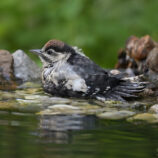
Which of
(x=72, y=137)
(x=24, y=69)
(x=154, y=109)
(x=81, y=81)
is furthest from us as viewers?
(x=24, y=69)

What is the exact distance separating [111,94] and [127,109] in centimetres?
66

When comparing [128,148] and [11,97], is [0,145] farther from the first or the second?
[11,97]

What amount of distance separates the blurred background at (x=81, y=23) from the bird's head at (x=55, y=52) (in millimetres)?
4112

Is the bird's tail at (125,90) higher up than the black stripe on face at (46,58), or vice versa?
the black stripe on face at (46,58)

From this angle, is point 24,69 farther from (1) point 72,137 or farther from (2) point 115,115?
(1) point 72,137

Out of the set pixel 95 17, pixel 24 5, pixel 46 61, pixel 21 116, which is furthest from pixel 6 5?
pixel 21 116

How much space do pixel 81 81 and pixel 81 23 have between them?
537cm

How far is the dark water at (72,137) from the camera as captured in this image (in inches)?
137

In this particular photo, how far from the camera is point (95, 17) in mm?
11227

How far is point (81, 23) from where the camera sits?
11.0 meters

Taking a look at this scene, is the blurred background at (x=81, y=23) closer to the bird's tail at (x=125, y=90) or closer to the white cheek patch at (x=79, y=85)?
the bird's tail at (x=125, y=90)

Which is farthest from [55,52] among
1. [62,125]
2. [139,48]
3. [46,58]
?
[62,125]

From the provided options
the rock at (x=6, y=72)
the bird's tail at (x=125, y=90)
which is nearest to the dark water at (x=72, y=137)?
the bird's tail at (x=125, y=90)

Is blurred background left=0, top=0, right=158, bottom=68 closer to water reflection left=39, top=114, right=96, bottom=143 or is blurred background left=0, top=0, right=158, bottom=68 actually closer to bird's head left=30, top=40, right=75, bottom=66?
bird's head left=30, top=40, right=75, bottom=66
